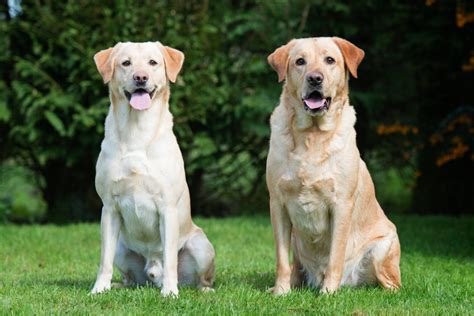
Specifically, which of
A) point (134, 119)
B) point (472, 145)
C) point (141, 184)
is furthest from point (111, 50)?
point (472, 145)

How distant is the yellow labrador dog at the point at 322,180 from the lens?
5.26m

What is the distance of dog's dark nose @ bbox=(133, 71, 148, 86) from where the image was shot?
522 cm

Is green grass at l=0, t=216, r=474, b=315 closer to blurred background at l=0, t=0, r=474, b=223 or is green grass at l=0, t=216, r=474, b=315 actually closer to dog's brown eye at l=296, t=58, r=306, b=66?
blurred background at l=0, t=0, r=474, b=223

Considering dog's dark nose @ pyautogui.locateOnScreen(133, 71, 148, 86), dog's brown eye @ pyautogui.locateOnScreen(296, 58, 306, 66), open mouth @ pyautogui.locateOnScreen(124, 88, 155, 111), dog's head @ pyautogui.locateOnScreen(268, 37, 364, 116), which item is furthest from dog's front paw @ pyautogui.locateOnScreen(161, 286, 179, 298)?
Answer: dog's brown eye @ pyautogui.locateOnScreen(296, 58, 306, 66)

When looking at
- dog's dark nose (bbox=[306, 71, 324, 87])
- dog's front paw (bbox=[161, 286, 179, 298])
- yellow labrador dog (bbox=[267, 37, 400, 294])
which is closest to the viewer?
dog's front paw (bbox=[161, 286, 179, 298])

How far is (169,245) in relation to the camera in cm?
525

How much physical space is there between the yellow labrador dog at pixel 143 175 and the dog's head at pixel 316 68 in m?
0.74

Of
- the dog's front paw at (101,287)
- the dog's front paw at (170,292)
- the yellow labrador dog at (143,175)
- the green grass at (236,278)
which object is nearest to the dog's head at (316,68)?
the yellow labrador dog at (143,175)

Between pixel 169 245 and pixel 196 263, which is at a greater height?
pixel 169 245

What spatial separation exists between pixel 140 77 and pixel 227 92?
202 inches

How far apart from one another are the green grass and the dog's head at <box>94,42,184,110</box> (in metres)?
1.25

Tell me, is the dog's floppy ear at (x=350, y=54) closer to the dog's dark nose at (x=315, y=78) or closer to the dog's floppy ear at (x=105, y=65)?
the dog's dark nose at (x=315, y=78)

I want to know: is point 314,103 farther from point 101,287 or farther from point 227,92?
point 227,92

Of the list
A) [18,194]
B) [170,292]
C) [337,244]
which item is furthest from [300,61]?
[18,194]
